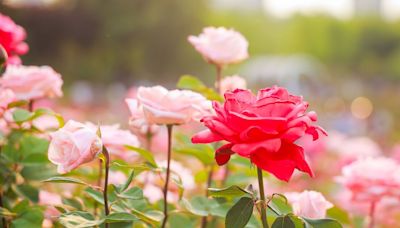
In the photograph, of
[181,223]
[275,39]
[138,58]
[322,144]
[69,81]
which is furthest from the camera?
[275,39]

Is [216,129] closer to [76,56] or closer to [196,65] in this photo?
[76,56]

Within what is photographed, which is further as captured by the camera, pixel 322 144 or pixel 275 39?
pixel 275 39

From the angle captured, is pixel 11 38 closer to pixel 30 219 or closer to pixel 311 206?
pixel 30 219

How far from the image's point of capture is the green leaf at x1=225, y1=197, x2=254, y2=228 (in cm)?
62

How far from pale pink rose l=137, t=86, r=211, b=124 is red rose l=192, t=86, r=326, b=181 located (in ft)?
0.38

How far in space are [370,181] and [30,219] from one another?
0.40 metres

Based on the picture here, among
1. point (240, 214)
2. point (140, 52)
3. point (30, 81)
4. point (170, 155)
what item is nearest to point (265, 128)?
point (240, 214)

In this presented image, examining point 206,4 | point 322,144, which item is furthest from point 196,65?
point 322,144

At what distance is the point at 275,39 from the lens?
67.2 feet

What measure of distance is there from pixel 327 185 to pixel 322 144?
117 mm

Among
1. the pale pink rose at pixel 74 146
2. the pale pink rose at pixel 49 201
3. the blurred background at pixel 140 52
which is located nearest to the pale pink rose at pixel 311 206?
the pale pink rose at pixel 74 146

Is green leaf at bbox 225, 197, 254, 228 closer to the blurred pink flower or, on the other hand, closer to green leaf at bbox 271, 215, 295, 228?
green leaf at bbox 271, 215, 295, 228

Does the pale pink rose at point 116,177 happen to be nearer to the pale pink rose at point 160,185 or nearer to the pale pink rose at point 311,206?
the pale pink rose at point 160,185

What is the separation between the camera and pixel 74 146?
62 cm
